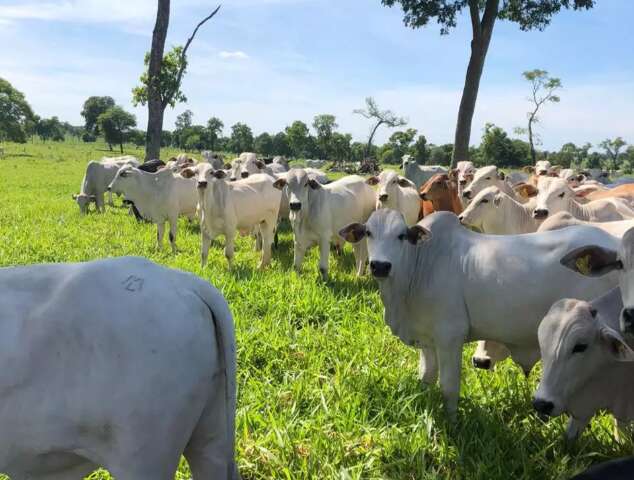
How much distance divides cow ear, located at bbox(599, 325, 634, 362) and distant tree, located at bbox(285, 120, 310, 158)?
72.2m

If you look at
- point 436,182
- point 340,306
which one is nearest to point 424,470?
point 340,306

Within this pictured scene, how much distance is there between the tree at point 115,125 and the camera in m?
67.1

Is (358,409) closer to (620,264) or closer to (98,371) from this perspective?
(620,264)

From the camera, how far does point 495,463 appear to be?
9.61 feet

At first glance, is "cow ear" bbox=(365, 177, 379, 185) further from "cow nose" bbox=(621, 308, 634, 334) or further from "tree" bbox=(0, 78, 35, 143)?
"tree" bbox=(0, 78, 35, 143)

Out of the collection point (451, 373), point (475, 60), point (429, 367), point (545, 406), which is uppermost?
point (475, 60)

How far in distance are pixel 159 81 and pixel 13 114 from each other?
56.2 metres

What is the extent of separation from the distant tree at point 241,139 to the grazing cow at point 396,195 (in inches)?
2912

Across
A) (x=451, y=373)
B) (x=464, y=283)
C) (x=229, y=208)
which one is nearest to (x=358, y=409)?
(x=451, y=373)

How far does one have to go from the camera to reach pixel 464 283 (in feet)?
11.7

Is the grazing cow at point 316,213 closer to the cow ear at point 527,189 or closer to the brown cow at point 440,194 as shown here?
the brown cow at point 440,194

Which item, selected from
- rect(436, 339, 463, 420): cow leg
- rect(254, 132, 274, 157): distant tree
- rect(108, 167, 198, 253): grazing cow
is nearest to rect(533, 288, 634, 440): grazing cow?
rect(436, 339, 463, 420): cow leg

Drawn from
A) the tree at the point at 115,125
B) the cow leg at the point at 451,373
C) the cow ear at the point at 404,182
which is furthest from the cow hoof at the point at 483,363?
the tree at the point at 115,125

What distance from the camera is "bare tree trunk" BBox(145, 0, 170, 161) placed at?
47.3 feet
